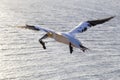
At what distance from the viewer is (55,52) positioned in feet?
101

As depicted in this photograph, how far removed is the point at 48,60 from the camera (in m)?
28.7

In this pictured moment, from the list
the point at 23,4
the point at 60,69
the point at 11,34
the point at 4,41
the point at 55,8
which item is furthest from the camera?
the point at 23,4

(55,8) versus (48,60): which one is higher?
(48,60)

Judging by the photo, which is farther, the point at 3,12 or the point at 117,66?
the point at 3,12

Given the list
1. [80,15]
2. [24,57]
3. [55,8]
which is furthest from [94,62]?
[55,8]

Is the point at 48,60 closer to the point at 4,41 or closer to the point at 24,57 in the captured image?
the point at 24,57

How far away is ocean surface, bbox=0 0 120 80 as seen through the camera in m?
26.4

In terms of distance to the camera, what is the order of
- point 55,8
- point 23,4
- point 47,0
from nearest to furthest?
point 55,8, point 23,4, point 47,0

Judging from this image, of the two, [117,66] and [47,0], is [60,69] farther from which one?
[47,0]

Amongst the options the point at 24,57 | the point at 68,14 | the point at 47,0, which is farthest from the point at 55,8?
the point at 24,57

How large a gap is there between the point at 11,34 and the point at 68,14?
50.0ft

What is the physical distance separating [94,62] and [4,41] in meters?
9.47

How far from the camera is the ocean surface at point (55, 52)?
1038 inches

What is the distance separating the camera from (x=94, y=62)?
98.3ft
